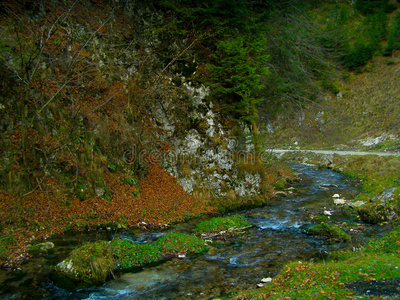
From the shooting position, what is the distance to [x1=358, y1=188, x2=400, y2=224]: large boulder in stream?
11.8 meters

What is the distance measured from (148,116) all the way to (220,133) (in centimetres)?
430

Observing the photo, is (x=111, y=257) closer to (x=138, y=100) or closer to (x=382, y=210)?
(x=138, y=100)

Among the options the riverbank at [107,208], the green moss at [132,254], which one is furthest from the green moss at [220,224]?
the green moss at [132,254]

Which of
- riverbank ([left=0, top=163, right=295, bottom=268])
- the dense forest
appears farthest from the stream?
the dense forest

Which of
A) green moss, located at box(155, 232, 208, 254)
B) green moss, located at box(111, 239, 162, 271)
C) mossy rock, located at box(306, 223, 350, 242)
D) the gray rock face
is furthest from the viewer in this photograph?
the gray rock face

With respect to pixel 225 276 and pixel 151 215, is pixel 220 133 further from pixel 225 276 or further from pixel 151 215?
pixel 225 276

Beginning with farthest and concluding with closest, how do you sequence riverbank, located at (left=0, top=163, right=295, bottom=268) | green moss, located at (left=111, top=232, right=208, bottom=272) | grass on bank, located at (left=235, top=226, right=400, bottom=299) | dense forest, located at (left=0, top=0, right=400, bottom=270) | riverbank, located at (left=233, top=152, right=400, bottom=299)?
dense forest, located at (left=0, top=0, right=400, bottom=270) → riverbank, located at (left=0, top=163, right=295, bottom=268) → green moss, located at (left=111, top=232, right=208, bottom=272) → grass on bank, located at (left=235, top=226, right=400, bottom=299) → riverbank, located at (left=233, top=152, right=400, bottom=299)

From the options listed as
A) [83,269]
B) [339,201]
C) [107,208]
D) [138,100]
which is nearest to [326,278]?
[83,269]

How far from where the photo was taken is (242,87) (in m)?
15.5

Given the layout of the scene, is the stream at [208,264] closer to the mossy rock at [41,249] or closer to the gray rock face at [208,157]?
the mossy rock at [41,249]

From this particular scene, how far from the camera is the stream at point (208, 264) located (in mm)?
7379

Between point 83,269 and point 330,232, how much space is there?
871 centimetres

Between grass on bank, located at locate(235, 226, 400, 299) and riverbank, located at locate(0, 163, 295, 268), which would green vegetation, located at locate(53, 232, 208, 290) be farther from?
grass on bank, located at locate(235, 226, 400, 299)

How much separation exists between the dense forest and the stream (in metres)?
1.39
